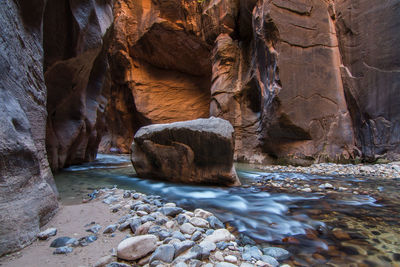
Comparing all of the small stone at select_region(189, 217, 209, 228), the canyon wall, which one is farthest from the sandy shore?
the canyon wall

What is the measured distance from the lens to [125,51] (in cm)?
1340

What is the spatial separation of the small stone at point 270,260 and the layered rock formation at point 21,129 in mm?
1438

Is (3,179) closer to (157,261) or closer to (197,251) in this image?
(157,261)

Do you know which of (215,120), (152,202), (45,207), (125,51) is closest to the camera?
(45,207)

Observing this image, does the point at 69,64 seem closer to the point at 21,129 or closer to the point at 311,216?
the point at 21,129

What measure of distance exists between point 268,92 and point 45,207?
7.01m

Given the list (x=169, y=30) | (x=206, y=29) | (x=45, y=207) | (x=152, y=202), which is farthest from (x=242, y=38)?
(x=45, y=207)

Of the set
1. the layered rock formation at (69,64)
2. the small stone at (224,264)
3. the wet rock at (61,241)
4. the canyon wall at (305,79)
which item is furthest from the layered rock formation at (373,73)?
the layered rock formation at (69,64)

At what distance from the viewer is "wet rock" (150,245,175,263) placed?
1085 millimetres

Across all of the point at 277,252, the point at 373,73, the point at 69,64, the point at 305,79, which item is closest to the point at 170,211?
the point at 277,252

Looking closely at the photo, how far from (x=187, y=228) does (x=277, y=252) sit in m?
0.62

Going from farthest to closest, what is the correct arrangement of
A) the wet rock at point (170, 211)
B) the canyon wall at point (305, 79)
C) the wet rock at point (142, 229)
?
the canyon wall at point (305, 79), the wet rock at point (170, 211), the wet rock at point (142, 229)

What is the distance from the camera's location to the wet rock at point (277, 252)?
1.21 meters

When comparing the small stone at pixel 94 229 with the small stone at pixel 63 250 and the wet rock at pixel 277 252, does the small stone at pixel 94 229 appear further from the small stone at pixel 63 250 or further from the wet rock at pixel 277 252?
the wet rock at pixel 277 252
